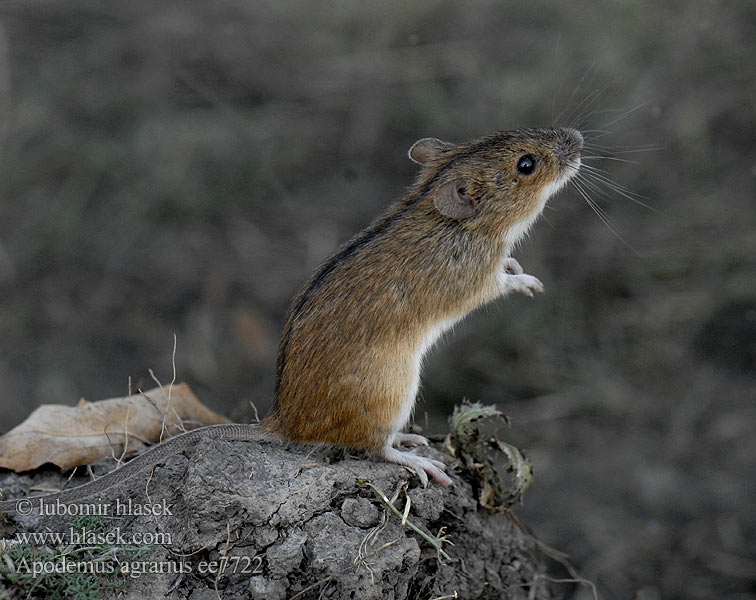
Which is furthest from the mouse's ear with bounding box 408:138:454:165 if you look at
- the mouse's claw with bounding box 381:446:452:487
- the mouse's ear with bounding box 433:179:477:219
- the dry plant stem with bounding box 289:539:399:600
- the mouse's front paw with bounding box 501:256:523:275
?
the dry plant stem with bounding box 289:539:399:600

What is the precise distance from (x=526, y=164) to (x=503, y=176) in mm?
132

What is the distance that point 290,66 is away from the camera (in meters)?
9.50

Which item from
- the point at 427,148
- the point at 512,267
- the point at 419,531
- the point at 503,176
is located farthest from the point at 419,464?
the point at 427,148

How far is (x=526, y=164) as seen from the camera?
169 inches

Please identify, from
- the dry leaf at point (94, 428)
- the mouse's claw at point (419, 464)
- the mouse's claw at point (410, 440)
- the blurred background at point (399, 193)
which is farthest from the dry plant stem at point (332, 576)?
the blurred background at point (399, 193)

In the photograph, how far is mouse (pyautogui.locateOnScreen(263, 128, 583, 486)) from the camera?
3.78 metres

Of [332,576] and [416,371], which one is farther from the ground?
[416,371]

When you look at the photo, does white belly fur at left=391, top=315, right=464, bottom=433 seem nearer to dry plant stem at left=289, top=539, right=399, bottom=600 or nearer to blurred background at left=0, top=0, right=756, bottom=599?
dry plant stem at left=289, top=539, right=399, bottom=600

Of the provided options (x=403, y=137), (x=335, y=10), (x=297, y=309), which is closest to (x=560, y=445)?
(x=403, y=137)

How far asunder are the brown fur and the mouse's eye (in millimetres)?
22

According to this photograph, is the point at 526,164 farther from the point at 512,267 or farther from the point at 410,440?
the point at 410,440

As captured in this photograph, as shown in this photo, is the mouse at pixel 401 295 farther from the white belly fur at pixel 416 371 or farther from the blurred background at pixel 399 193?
the blurred background at pixel 399 193

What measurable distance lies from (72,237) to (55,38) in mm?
2507

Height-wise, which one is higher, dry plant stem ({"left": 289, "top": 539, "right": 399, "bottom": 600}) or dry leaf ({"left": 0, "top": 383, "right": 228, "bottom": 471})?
dry leaf ({"left": 0, "top": 383, "right": 228, "bottom": 471})
